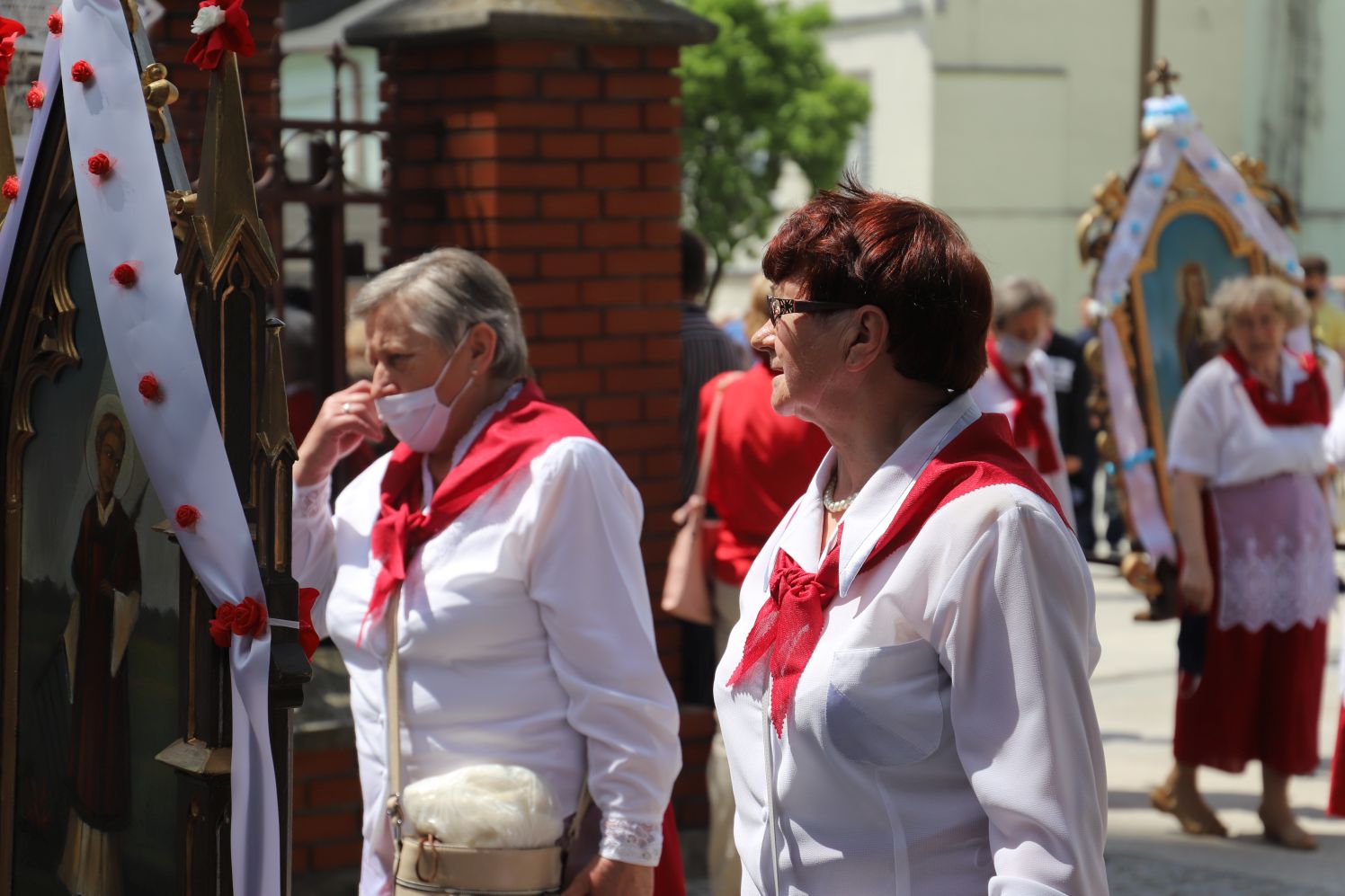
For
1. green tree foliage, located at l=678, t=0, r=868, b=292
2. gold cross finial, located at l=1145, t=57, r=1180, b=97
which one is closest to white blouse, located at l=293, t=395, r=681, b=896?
gold cross finial, located at l=1145, t=57, r=1180, b=97

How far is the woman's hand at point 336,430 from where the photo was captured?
11.9 ft

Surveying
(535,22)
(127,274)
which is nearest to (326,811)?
(535,22)

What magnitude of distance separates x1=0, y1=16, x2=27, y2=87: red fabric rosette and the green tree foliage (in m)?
24.2

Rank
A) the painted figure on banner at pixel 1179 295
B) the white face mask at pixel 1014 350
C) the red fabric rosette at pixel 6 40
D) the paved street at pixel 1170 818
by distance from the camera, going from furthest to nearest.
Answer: the white face mask at pixel 1014 350, the painted figure on banner at pixel 1179 295, the paved street at pixel 1170 818, the red fabric rosette at pixel 6 40

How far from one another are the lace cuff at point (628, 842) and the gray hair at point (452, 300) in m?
0.85

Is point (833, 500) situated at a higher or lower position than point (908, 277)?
lower

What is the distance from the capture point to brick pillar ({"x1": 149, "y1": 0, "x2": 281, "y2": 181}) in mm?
5191

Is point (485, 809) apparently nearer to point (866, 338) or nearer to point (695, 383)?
point (866, 338)

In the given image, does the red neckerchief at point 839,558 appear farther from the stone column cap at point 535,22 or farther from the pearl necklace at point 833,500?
the stone column cap at point 535,22

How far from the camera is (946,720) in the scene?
227cm

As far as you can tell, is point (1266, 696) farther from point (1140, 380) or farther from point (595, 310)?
point (595, 310)

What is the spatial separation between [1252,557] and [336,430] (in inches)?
169

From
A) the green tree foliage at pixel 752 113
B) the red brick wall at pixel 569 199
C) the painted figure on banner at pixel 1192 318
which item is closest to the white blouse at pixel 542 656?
the red brick wall at pixel 569 199

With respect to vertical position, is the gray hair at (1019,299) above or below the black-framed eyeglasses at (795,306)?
below
